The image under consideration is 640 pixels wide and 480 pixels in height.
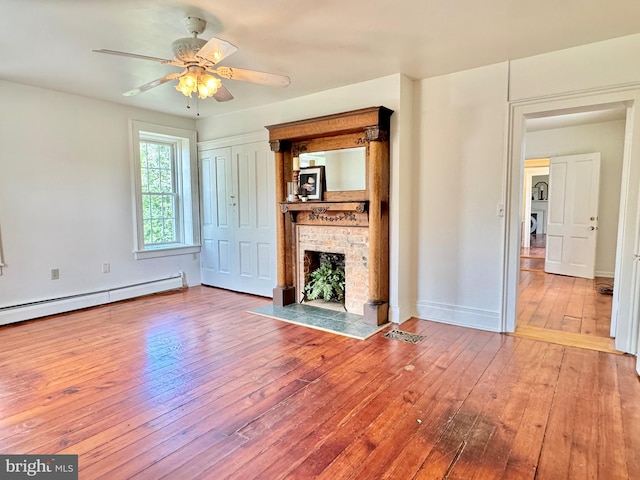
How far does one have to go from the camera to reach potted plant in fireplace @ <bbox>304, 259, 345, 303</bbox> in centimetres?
442

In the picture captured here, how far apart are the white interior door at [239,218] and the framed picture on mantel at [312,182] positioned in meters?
0.67

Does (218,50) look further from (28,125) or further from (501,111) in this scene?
(28,125)

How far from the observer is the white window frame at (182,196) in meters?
5.11

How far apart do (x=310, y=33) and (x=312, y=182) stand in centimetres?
173

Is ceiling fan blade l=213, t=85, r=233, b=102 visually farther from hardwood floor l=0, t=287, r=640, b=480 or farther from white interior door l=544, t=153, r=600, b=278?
white interior door l=544, t=153, r=600, b=278

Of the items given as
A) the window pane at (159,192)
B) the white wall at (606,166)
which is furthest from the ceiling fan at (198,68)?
the white wall at (606,166)

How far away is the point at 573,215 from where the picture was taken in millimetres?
6199

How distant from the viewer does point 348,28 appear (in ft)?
9.07

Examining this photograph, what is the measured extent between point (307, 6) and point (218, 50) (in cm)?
69

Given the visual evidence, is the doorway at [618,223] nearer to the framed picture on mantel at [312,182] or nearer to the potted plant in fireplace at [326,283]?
the potted plant in fireplace at [326,283]

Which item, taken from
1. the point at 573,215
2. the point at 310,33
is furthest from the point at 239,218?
the point at 573,215

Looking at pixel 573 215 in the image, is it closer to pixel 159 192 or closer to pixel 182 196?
pixel 182 196

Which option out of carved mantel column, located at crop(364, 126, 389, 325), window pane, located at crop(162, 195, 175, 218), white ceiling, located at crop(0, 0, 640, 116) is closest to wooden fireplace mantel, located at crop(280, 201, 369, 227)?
carved mantel column, located at crop(364, 126, 389, 325)

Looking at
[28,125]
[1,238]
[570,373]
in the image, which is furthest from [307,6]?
[1,238]
